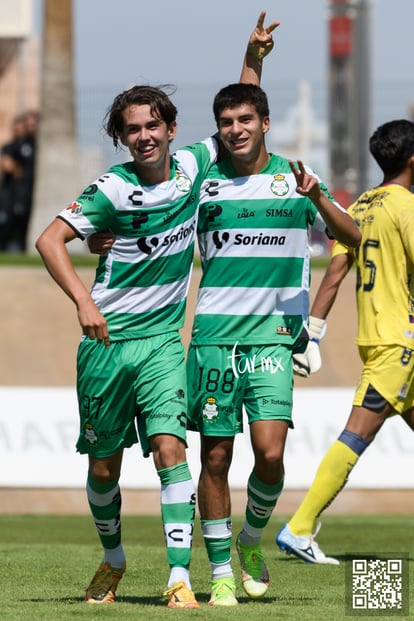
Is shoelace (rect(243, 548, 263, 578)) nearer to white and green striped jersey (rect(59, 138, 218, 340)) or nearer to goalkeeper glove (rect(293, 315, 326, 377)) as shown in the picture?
goalkeeper glove (rect(293, 315, 326, 377))

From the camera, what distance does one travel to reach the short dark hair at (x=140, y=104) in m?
6.58

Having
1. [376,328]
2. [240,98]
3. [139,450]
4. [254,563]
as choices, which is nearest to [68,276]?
[240,98]

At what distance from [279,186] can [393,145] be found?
64.5 inches

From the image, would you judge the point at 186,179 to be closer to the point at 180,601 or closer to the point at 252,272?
the point at 252,272

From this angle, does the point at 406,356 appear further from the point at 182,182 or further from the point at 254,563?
the point at 182,182

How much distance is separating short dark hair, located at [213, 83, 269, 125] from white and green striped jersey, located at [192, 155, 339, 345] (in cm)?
30

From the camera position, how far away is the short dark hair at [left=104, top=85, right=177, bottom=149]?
6.58 meters

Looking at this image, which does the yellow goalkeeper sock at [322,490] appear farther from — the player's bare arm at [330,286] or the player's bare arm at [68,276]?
the player's bare arm at [68,276]

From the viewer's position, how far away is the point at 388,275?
8375 millimetres

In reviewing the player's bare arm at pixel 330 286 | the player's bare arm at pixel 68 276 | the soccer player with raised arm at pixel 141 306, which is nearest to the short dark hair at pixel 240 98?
the soccer player with raised arm at pixel 141 306

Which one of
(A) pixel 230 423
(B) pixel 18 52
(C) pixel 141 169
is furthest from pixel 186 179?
(B) pixel 18 52

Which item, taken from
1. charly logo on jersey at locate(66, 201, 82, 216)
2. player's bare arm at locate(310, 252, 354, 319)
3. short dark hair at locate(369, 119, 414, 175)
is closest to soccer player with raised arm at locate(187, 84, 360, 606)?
charly logo on jersey at locate(66, 201, 82, 216)

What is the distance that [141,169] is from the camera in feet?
21.6

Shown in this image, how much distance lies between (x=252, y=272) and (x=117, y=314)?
800mm
